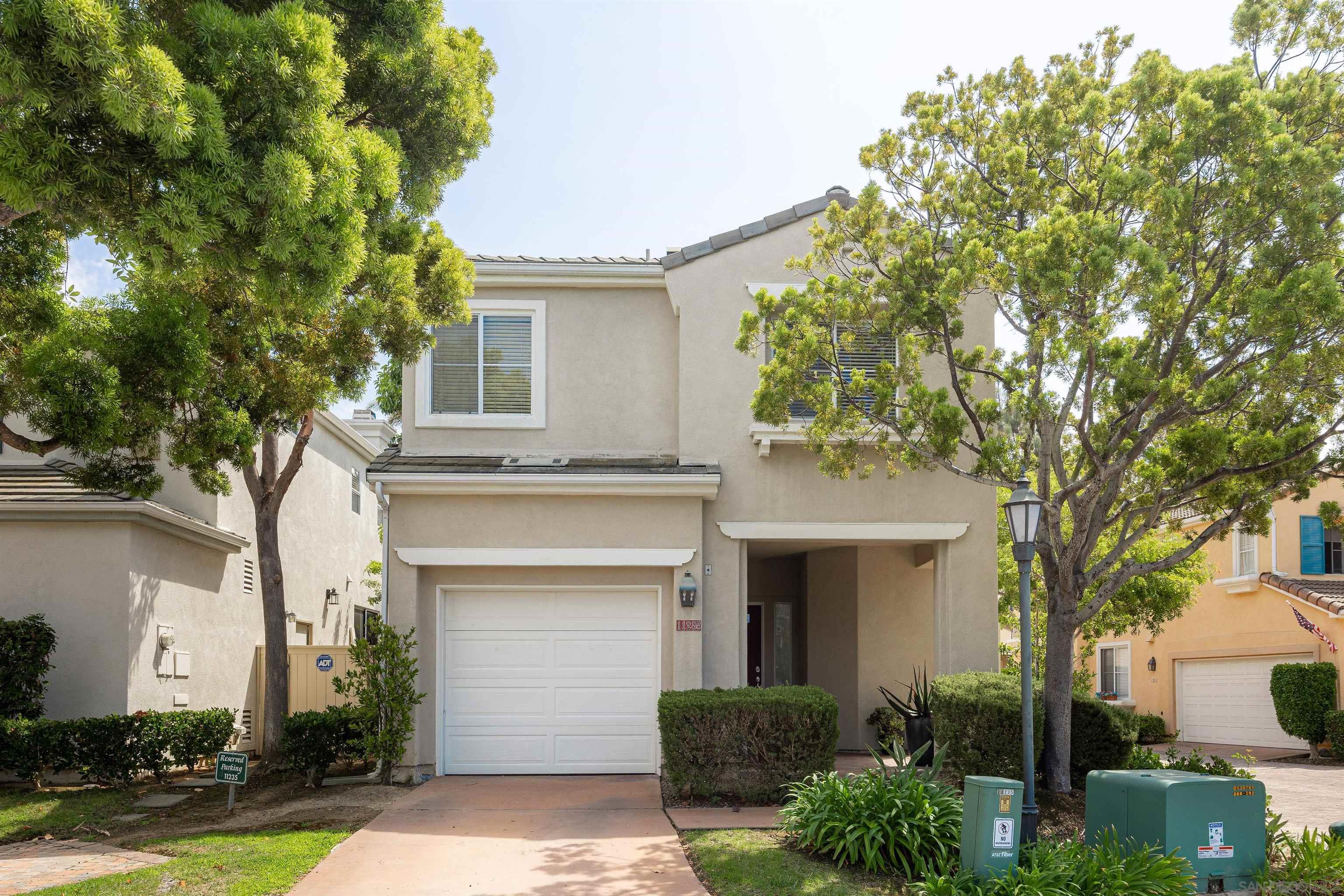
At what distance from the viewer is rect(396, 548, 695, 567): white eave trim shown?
12320 millimetres

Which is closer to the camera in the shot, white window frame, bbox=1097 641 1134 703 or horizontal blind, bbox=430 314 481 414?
horizontal blind, bbox=430 314 481 414

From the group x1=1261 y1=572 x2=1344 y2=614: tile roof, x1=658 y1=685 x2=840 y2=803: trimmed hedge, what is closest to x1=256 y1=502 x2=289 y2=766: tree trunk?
x1=658 y1=685 x2=840 y2=803: trimmed hedge

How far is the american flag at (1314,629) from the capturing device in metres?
19.1

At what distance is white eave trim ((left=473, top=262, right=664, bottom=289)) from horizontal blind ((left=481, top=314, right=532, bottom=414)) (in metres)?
0.51

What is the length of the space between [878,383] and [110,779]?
33.1ft

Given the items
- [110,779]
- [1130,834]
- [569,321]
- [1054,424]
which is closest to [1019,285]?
[1054,424]

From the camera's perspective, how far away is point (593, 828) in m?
9.63

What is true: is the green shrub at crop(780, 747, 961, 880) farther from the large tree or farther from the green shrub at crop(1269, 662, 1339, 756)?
the green shrub at crop(1269, 662, 1339, 756)

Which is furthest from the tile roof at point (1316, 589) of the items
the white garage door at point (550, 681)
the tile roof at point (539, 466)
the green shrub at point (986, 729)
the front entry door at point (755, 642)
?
the white garage door at point (550, 681)

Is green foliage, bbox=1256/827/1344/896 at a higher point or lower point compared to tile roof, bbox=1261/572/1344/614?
lower

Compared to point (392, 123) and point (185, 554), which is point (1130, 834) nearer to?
point (392, 123)

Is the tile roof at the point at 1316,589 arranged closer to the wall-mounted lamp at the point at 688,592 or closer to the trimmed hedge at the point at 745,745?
the trimmed hedge at the point at 745,745

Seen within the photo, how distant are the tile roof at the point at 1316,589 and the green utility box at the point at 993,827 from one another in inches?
584

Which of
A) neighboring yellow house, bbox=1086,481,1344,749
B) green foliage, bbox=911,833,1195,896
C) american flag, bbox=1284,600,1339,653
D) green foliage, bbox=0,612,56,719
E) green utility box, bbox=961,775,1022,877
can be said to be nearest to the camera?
green foliage, bbox=911,833,1195,896
